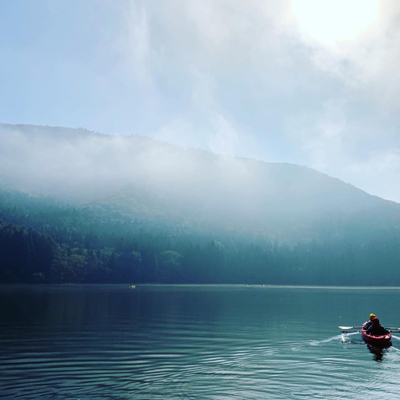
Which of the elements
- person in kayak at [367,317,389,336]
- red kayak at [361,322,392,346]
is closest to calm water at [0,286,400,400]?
red kayak at [361,322,392,346]

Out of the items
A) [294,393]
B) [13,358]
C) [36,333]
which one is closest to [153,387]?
[294,393]

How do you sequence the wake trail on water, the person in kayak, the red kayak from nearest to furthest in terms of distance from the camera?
1. the red kayak
2. the wake trail on water
3. the person in kayak

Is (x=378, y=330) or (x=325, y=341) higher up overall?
(x=378, y=330)

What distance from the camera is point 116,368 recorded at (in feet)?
115

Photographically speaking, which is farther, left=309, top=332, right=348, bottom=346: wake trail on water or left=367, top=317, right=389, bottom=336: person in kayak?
left=367, top=317, right=389, bottom=336: person in kayak

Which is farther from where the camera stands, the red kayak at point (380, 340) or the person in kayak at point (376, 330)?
the person in kayak at point (376, 330)

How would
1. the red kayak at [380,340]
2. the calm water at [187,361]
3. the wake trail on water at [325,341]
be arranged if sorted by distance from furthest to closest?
the wake trail on water at [325,341], the red kayak at [380,340], the calm water at [187,361]

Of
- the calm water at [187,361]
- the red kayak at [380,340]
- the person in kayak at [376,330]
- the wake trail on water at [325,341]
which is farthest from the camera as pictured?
the person in kayak at [376,330]

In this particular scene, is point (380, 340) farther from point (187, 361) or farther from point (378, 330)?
point (187, 361)

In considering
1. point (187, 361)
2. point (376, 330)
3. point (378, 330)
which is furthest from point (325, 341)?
point (187, 361)

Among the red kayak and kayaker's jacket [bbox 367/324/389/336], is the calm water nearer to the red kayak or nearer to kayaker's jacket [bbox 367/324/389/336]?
the red kayak

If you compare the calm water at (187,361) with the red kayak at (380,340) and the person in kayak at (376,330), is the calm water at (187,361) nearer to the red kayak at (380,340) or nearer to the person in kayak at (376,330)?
the red kayak at (380,340)

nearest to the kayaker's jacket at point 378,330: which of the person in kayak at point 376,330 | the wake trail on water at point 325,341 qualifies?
the person in kayak at point 376,330

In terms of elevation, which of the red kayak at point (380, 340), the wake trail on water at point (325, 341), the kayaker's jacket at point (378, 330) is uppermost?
the kayaker's jacket at point (378, 330)
